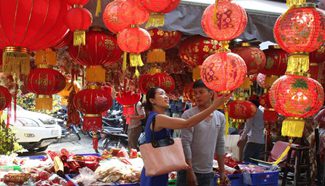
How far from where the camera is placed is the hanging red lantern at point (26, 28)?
2379 millimetres

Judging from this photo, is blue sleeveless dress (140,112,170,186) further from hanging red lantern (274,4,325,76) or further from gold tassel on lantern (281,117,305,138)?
hanging red lantern (274,4,325,76)

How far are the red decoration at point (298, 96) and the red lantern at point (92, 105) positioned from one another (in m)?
1.83

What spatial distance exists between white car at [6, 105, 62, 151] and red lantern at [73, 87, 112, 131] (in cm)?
582

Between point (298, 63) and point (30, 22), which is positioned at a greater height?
point (30, 22)

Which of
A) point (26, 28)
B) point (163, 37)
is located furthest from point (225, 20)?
point (26, 28)

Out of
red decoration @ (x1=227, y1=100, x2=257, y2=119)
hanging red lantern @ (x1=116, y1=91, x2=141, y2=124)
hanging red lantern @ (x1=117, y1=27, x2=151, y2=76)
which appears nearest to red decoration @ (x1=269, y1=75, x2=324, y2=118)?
hanging red lantern @ (x1=117, y1=27, x2=151, y2=76)

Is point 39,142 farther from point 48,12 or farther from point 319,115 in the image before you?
point 48,12

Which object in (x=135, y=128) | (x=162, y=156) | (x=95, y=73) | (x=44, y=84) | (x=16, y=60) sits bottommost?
(x=135, y=128)

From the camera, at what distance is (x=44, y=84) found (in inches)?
151

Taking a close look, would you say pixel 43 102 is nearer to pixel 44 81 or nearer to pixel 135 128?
pixel 44 81

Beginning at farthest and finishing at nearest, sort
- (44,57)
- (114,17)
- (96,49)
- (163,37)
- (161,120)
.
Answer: (163,37)
(44,57)
(96,49)
(114,17)
(161,120)

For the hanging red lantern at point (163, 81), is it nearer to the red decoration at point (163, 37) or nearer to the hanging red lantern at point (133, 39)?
the red decoration at point (163, 37)

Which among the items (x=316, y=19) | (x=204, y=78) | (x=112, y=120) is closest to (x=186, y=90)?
(x=204, y=78)

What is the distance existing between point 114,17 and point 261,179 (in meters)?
2.76
